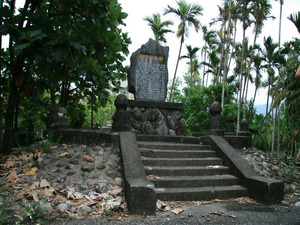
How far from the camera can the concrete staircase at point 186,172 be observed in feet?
16.1

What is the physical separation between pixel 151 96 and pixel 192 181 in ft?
12.1

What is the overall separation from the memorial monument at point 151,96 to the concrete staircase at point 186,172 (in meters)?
1.09

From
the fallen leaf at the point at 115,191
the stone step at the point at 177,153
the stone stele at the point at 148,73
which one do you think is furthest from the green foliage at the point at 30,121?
the fallen leaf at the point at 115,191

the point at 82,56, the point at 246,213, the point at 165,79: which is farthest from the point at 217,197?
the point at 165,79

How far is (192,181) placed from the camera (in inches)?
205

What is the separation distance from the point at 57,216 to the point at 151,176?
1914 mm

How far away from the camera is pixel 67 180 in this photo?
4871 mm

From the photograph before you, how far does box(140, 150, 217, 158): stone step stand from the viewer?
19.5 feet

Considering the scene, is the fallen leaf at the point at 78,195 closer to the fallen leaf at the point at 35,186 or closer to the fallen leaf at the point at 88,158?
the fallen leaf at the point at 35,186

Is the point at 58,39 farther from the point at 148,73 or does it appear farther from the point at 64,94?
the point at 64,94

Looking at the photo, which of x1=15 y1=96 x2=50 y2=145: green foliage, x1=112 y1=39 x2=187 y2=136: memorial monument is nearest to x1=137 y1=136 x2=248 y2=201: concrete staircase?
x1=112 y1=39 x2=187 y2=136: memorial monument

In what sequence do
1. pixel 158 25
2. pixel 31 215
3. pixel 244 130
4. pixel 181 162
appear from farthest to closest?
1. pixel 158 25
2. pixel 244 130
3. pixel 181 162
4. pixel 31 215

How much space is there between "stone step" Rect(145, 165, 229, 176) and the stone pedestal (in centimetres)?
231

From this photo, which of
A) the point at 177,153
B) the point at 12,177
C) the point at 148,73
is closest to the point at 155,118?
the point at 148,73
